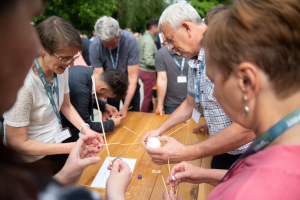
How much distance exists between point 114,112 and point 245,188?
2440 mm

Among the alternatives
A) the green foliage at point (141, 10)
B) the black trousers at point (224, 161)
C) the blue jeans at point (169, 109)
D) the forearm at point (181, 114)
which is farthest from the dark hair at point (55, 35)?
the green foliage at point (141, 10)

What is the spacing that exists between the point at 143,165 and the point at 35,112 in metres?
0.93

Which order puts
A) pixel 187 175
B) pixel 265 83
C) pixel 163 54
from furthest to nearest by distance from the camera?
pixel 163 54, pixel 187 175, pixel 265 83

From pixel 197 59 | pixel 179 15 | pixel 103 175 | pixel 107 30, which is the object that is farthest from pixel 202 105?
pixel 107 30

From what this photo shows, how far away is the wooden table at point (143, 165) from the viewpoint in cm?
143

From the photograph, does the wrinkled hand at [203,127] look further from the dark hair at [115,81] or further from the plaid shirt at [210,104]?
the dark hair at [115,81]

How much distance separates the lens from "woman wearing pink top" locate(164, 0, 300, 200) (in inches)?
21.5

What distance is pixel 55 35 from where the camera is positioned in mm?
1558

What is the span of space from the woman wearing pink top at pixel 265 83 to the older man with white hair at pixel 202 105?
0.78 m

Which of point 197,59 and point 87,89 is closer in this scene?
point 197,59

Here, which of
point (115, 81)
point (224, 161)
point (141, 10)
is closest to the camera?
point (224, 161)

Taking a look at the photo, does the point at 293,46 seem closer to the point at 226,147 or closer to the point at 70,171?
the point at 226,147

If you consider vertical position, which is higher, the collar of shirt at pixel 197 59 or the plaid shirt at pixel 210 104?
the collar of shirt at pixel 197 59

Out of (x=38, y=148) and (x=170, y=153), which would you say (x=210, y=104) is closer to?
(x=170, y=153)
